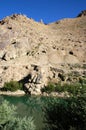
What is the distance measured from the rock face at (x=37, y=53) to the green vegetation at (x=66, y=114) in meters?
79.6

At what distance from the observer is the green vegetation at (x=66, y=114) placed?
2455 cm

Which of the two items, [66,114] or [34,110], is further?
[34,110]

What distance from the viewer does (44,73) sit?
114 m

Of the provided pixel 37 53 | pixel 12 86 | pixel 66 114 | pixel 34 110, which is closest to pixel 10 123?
pixel 66 114

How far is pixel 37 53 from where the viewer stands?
433 feet

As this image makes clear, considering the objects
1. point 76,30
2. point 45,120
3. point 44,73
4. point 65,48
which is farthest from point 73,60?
point 45,120

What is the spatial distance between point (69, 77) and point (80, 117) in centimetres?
9170

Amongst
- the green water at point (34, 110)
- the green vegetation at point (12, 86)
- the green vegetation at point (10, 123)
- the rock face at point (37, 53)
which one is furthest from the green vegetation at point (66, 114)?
the green vegetation at point (12, 86)

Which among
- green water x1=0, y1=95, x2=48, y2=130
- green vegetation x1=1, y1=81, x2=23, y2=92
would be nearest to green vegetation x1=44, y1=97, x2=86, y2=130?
green water x1=0, y1=95, x2=48, y2=130

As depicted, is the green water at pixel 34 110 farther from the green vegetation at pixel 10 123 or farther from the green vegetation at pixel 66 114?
the green vegetation at pixel 10 123

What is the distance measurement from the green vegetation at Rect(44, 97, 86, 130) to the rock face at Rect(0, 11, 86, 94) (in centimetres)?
7957

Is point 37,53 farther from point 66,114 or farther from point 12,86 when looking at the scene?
point 66,114

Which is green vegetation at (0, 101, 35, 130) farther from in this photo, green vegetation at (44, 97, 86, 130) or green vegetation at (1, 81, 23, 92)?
green vegetation at (1, 81, 23, 92)

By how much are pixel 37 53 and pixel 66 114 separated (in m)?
106
